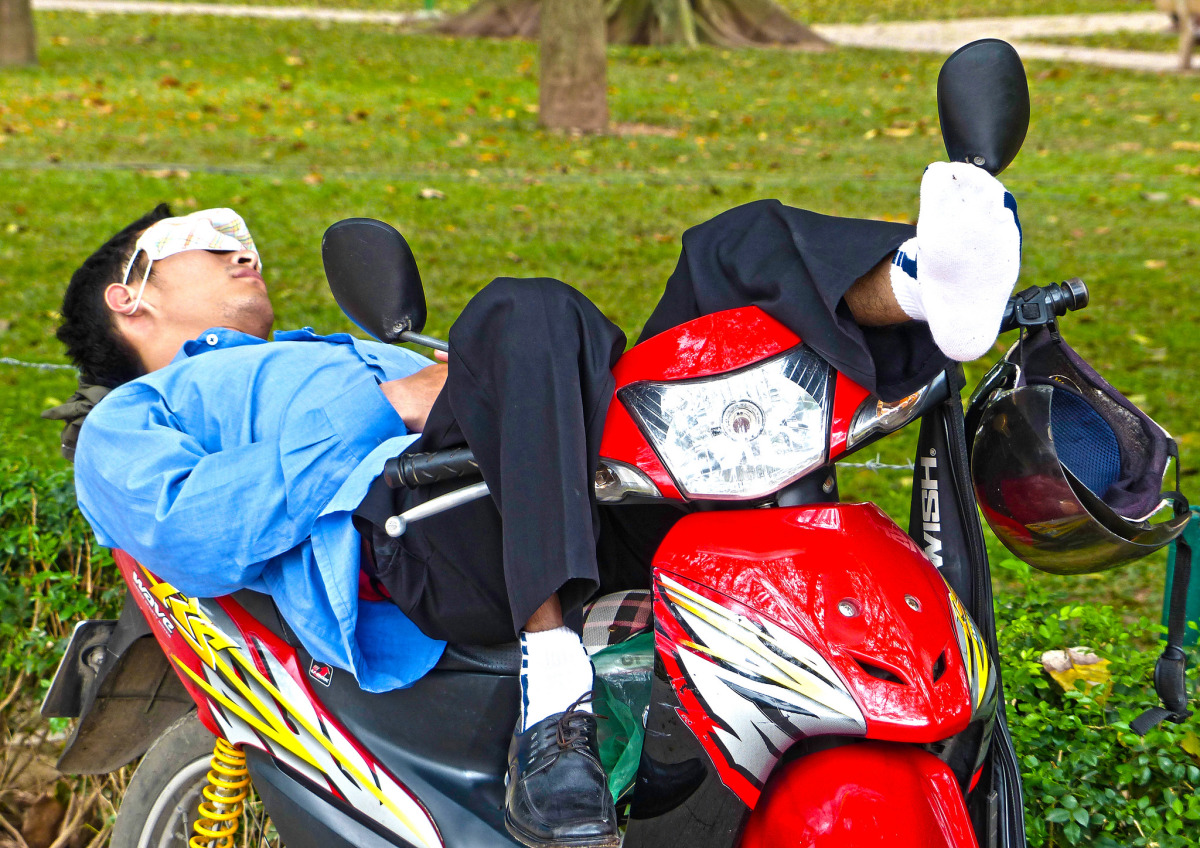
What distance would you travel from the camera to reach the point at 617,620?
1.96 m

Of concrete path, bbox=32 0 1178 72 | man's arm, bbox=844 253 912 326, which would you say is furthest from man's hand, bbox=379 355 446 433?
concrete path, bbox=32 0 1178 72

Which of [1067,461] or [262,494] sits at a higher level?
[1067,461]

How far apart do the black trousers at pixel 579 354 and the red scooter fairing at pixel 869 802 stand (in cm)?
41

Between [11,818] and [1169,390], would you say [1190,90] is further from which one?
[11,818]

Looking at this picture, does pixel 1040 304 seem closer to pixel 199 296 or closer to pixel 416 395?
pixel 416 395

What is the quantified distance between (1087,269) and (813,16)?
17.6m

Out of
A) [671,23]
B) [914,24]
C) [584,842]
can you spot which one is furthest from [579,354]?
[914,24]

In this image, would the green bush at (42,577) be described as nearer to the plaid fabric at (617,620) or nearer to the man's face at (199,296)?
the man's face at (199,296)

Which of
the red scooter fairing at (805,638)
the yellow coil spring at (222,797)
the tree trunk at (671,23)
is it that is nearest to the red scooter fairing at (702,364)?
the red scooter fairing at (805,638)

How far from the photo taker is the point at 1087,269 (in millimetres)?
6496

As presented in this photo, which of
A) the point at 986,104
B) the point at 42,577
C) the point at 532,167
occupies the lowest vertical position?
the point at 42,577

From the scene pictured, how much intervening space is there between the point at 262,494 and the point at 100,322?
40.5 inches

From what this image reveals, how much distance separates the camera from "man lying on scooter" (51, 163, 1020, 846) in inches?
61.7

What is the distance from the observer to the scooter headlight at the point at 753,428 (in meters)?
1.59
